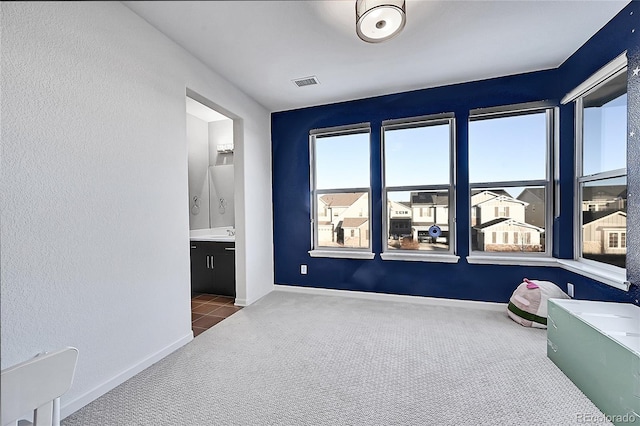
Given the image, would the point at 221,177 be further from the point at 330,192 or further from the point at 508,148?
the point at 508,148

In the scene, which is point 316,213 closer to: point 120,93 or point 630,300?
point 120,93

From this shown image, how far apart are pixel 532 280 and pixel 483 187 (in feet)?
3.43

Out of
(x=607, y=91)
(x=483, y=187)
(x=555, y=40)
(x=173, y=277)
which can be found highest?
(x=555, y=40)

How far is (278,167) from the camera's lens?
405 centimetres

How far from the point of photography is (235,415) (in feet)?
5.27

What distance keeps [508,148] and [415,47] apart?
1547 millimetres

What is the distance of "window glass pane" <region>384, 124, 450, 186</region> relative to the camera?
11.1 feet

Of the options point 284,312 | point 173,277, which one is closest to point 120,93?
point 173,277

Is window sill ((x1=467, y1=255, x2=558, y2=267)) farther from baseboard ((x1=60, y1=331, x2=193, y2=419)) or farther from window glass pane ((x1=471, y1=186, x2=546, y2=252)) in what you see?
baseboard ((x1=60, y1=331, x2=193, y2=419))

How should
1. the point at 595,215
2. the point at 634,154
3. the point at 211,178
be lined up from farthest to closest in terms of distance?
the point at 211,178 < the point at 595,215 < the point at 634,154

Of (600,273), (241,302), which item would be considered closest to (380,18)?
(600,273)

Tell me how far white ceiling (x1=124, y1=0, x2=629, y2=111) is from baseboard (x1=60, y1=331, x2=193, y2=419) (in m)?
1.96

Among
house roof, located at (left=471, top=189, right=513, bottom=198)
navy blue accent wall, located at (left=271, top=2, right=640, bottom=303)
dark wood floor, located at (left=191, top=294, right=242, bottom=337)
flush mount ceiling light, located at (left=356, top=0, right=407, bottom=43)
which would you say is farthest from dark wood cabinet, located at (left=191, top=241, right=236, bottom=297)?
house roof, located at (left=471, top=189, right=513, bottom=198)

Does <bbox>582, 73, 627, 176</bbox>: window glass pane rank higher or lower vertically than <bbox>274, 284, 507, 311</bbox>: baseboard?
higher
